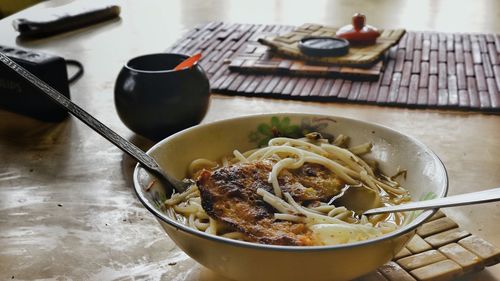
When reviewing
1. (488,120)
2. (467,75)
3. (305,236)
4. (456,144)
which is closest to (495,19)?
(467,75)


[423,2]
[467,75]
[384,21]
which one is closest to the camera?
[467,75]

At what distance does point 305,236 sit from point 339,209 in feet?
0.26

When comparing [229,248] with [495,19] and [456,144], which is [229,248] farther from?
[495,19]

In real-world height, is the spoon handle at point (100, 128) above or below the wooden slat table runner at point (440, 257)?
above

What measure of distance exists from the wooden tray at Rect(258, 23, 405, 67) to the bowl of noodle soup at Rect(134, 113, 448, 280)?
0.56 metres

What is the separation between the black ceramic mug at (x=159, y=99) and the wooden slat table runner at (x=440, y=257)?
440mm

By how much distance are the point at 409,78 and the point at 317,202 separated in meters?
0.68

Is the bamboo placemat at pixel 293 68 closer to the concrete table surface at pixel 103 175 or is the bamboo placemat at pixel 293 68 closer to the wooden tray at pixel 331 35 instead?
the wooden tray at pixel 331 35

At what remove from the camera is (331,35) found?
4.89ft

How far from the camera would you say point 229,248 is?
0.52m

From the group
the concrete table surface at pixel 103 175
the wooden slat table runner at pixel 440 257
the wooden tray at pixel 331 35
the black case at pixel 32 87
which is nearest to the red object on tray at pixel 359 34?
the wooden tray at pixel 331 35

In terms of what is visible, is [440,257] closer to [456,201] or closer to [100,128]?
[456,201]

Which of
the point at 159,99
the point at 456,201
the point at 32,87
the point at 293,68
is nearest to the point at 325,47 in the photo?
the point at 293,68

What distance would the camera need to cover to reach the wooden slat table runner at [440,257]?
2.04ft
